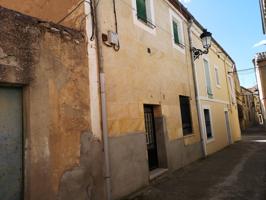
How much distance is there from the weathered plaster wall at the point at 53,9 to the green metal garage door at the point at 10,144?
192cm

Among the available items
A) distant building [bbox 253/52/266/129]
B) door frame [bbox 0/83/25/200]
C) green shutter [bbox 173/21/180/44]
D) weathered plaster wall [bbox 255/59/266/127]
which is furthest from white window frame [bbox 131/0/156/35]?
weathered plaster wall [bbox 255/59/266/127]

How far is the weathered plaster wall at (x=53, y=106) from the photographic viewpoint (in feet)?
10.9

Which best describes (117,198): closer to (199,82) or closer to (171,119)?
(171,119)

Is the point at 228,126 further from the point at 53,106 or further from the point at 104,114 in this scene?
the point at 53,106

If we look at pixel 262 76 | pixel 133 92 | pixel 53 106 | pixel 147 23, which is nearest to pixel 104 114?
pixel 53 106

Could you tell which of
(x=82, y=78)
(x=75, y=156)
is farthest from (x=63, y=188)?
(x=82, y=78)

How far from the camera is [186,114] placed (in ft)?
28.6

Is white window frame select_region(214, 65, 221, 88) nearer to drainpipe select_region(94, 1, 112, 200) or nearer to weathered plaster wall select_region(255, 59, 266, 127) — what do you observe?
weathered plaster wall select_region(255, 59, 266, 127)

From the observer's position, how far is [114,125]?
4.87 metres

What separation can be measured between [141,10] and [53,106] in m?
4.33

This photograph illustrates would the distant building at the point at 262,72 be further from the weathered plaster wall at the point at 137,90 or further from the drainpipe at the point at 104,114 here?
the drainpipe at the point at 104,114

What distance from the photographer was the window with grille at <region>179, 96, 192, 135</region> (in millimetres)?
8387

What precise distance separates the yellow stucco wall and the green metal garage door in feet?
5.96

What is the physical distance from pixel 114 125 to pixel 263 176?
440 cm
